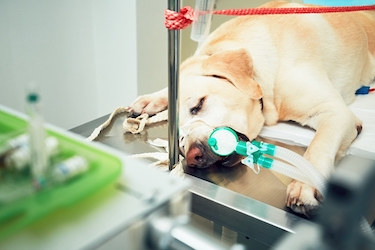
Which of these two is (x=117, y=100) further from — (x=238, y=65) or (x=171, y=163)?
(x=171, y=163)

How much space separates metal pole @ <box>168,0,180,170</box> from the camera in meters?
0.76

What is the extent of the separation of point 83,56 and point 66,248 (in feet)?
6.26

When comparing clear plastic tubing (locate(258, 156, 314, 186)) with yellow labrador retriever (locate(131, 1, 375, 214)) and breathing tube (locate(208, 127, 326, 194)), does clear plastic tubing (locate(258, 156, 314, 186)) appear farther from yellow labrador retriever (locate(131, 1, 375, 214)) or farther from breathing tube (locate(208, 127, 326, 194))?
yellow labrador retriever (locate(131, 1, 375, 214))

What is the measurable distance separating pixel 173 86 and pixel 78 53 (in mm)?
1384

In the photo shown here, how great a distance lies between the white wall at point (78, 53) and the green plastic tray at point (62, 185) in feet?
4.54

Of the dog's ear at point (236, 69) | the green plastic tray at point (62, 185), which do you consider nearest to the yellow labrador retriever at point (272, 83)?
the dog's ear at point (236, 69)

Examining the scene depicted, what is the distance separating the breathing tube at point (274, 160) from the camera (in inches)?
29.6

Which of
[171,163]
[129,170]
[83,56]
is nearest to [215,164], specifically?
[171,163]

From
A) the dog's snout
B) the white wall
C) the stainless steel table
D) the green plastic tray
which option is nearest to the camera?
the green plastic tray

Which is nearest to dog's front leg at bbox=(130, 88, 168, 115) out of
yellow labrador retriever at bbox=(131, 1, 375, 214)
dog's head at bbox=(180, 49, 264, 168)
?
yellow labrador retriever at bbox=(131, 1, 375, 214)

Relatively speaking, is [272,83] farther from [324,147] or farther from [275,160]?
[275,160]

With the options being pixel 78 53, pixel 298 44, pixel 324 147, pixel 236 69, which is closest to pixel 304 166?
pixel 324 147

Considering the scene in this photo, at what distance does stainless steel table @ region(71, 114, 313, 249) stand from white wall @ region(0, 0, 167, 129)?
97 centimetres

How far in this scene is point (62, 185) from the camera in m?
0.31
